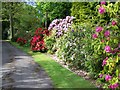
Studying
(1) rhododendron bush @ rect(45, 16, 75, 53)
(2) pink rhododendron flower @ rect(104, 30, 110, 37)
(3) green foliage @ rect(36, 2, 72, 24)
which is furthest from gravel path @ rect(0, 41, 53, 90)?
(3) green foliage @ rect(36, 2, 72, 24)

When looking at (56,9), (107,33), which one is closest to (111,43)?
(107,33)

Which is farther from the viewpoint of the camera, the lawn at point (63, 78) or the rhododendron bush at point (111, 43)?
the lawn at point (63, 78)

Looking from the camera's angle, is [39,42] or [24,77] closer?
[24,77]

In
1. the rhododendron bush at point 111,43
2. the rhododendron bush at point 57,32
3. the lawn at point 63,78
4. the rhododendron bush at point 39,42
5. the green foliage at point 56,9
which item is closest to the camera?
the rhododendron bush at point 111,43

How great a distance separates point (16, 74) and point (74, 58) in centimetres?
242

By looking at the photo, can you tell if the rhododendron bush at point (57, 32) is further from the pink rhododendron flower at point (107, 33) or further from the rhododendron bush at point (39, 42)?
the pink rhododendron flower at point (107, 33)

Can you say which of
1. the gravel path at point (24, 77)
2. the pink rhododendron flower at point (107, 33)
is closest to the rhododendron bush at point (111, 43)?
the pink rhododendron flower at point (107, 33)

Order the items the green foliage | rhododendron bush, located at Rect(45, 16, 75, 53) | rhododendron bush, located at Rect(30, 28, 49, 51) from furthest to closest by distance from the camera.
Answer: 1. the green foliage
2. rhododendron bush, located at Rect(30, 28, 49, 51)
3. rhododendron bush, located at Rect(45, 16, 75, 53)

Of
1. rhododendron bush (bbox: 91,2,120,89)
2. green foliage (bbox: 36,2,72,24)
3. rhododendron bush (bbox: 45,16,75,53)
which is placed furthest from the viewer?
green foliage (bbox: 36,2,72,24)

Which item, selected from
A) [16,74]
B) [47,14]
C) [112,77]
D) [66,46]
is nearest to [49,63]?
[66,46]

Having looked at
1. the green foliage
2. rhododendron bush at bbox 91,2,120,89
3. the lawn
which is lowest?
the lawn

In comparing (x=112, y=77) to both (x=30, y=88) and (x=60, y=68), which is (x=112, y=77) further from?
(x=60, y=68)

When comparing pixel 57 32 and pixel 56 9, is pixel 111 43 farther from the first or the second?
pixel 56 9

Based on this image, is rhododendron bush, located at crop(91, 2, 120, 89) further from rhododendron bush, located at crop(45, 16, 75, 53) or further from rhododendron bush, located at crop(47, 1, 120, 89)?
rhododendron bush, located at crop(45, 16, 75, 53)
